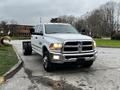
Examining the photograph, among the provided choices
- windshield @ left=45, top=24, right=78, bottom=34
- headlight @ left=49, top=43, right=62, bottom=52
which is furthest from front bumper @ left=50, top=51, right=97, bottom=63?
windshield @ left=45, top=24, right=78, bottom=34

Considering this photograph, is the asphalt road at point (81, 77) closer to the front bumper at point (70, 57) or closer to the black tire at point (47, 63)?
the black tire at point (47, 63)

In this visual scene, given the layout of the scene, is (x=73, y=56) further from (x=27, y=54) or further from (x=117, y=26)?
(x=117, y=26)

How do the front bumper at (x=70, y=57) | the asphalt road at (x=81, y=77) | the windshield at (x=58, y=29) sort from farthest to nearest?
the windshield at (x=58, y=29), the front bumper at (x=70, y=57), the asphalt road at (x=81, y=77)

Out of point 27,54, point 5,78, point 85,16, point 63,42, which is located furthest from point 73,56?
point 85,16

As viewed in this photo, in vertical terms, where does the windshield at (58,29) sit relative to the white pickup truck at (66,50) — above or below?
above

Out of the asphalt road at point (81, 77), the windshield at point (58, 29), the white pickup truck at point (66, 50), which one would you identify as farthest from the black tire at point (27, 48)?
the white pickup truck at point (66, 50)

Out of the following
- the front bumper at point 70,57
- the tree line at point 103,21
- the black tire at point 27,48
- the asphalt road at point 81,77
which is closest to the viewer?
the asphalt road at point 81,77

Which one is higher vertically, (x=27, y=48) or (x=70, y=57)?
(x=70, y=57)

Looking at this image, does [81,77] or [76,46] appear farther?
[76,46]

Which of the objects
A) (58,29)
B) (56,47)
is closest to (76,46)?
(56,47)

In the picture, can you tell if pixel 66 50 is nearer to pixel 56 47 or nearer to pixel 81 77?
pixel 56 47

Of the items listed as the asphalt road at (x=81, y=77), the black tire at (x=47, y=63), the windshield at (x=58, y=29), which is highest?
the windshield at (x=58, y=29)

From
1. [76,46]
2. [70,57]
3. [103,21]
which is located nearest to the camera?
[70,57]

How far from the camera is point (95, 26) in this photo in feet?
284
